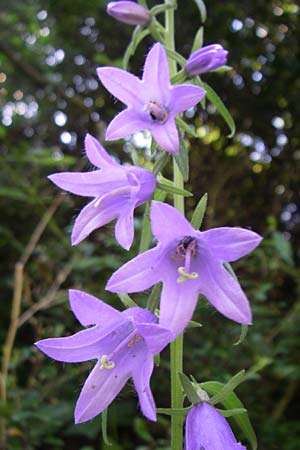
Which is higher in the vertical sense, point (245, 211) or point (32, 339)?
point (245, 211)

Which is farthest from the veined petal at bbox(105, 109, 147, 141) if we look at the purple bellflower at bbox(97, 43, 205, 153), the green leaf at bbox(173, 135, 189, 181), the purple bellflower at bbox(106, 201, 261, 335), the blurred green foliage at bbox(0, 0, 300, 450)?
the blurred green foliage at bbox(0, 0, 300, 450)

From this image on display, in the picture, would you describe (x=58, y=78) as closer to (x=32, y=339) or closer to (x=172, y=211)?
(x=32, y=339)

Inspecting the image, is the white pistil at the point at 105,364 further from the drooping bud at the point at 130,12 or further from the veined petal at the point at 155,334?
the drooping bud at the point at 130,12

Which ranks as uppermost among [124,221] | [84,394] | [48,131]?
[124,221]

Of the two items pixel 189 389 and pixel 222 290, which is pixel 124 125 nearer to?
pixel 222 290

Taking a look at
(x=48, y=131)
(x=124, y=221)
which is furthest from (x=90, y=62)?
(x=124, y=221)

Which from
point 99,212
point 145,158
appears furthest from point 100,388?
point 145,158
